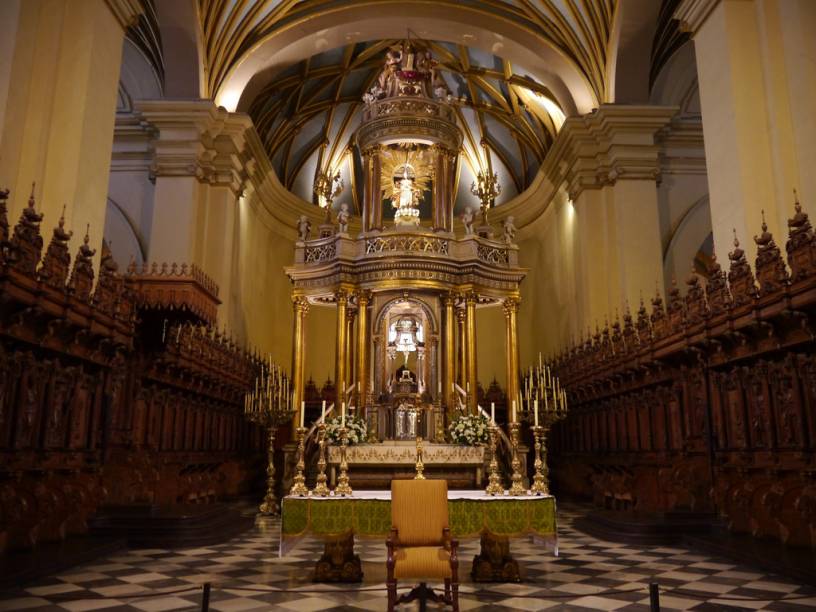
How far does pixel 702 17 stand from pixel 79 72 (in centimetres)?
783

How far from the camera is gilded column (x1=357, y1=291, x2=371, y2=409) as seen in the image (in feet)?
42.0

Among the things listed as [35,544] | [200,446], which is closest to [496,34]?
[200,446]

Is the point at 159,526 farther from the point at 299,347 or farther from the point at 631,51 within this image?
the point at 631,51

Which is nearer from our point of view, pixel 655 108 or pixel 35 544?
pixel 35 544

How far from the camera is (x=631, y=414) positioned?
36.8 ft

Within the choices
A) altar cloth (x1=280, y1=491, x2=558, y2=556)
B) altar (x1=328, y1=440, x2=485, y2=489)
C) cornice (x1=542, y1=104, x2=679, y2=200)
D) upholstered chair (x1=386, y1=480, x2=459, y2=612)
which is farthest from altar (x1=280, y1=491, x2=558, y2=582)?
cornice (x1=542, y1=104, x2=679, y2=200)

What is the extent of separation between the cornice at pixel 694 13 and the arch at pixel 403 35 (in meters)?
4.98

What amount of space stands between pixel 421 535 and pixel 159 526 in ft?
13.2

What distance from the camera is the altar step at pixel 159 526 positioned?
754 centimetres

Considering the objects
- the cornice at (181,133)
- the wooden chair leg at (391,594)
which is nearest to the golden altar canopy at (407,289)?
the cornice at (181,133)

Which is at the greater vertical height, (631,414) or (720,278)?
(720,278)

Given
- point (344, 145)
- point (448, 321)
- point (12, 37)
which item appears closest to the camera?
point (12, 37)

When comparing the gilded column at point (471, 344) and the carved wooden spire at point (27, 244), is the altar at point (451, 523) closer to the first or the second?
the carved wooden spire at point (27, 244)

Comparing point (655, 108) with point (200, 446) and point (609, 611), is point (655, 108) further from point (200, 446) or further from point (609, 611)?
point (609, 611)
